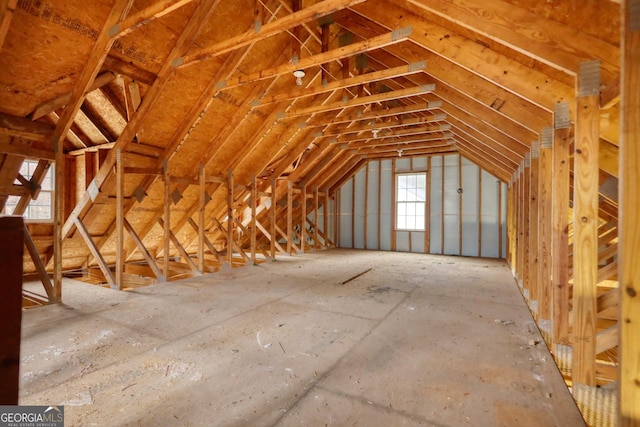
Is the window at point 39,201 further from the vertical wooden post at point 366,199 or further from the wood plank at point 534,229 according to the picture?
the vertical wooden post at point 366,199

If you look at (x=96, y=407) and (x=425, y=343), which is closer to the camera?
(x=96, y=407)

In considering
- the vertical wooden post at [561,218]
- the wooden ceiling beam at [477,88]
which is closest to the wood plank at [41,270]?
the wooden ceiling beam at [477,88]

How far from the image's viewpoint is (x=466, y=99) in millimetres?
3740

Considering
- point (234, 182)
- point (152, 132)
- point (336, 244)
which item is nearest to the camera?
point (152, 132)

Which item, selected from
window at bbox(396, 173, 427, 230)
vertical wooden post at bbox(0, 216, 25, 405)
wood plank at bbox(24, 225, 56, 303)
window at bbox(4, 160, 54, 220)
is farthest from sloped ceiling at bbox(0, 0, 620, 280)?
window at bbox(396, 173, 427, 230)

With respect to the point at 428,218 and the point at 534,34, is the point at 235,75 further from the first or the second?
the point at 428,218

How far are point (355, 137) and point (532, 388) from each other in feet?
20.1

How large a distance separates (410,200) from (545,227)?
21.2 feet

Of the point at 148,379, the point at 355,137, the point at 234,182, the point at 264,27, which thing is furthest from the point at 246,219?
the point at 148,379

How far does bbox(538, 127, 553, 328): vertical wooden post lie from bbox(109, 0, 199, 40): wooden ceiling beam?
349cm

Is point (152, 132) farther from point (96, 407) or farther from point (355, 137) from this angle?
point (355, 137)

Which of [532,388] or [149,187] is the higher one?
[149,187]

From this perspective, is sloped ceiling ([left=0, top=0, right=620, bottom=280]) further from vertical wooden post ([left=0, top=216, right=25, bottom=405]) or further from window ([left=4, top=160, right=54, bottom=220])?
vertical wooden post ([left=0, top=216, right=25, bottom=405])

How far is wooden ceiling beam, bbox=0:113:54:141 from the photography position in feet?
10.8
